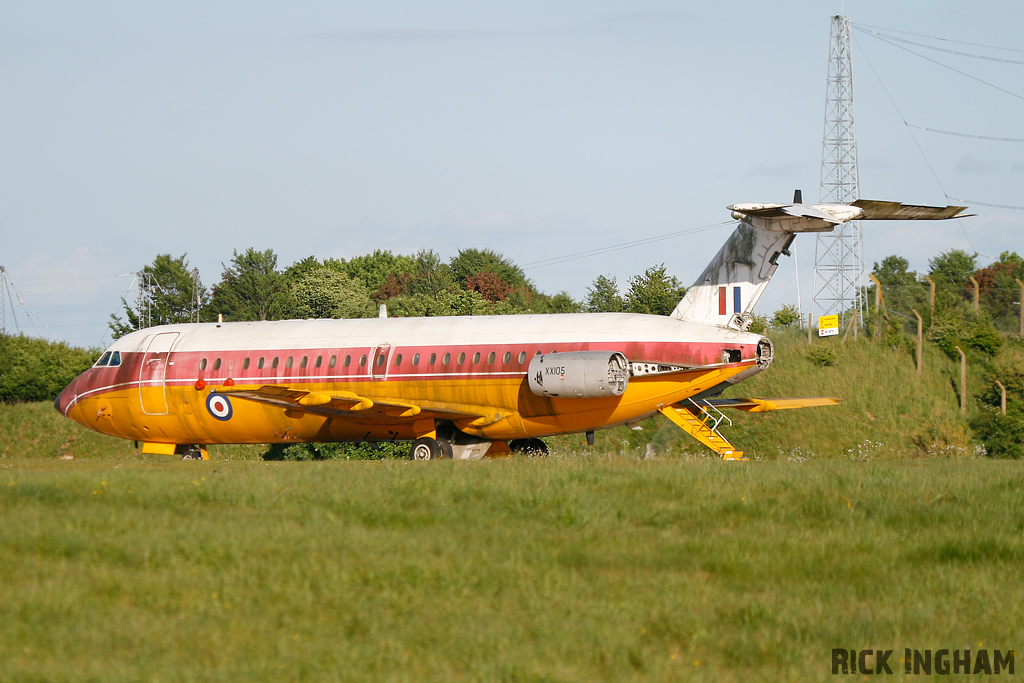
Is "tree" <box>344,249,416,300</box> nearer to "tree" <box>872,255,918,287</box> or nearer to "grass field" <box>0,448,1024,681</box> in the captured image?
"tree" <box>872,255,918,287</box>

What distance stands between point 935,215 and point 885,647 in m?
16.5

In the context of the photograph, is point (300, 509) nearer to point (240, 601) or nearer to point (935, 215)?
point (240, 601)

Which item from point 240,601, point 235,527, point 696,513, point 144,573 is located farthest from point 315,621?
point 696,513

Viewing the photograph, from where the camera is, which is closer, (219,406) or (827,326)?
(219,406)

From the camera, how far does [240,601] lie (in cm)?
1075

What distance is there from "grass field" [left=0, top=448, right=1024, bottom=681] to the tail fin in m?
9.06

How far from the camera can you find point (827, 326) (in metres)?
55.2

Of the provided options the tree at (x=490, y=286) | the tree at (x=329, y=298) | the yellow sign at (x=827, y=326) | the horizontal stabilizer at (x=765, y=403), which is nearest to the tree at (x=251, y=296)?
the tree at (x=329, y=298)

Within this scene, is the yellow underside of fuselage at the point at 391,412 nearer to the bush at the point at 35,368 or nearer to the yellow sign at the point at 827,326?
the yellow sign at the point at 827,326

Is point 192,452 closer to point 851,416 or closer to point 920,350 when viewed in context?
point 851,416

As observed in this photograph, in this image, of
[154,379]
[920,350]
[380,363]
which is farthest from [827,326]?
[154,379]

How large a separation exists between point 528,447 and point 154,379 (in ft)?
37.2

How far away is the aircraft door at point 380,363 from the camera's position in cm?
2842

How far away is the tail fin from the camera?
80.4 feet
